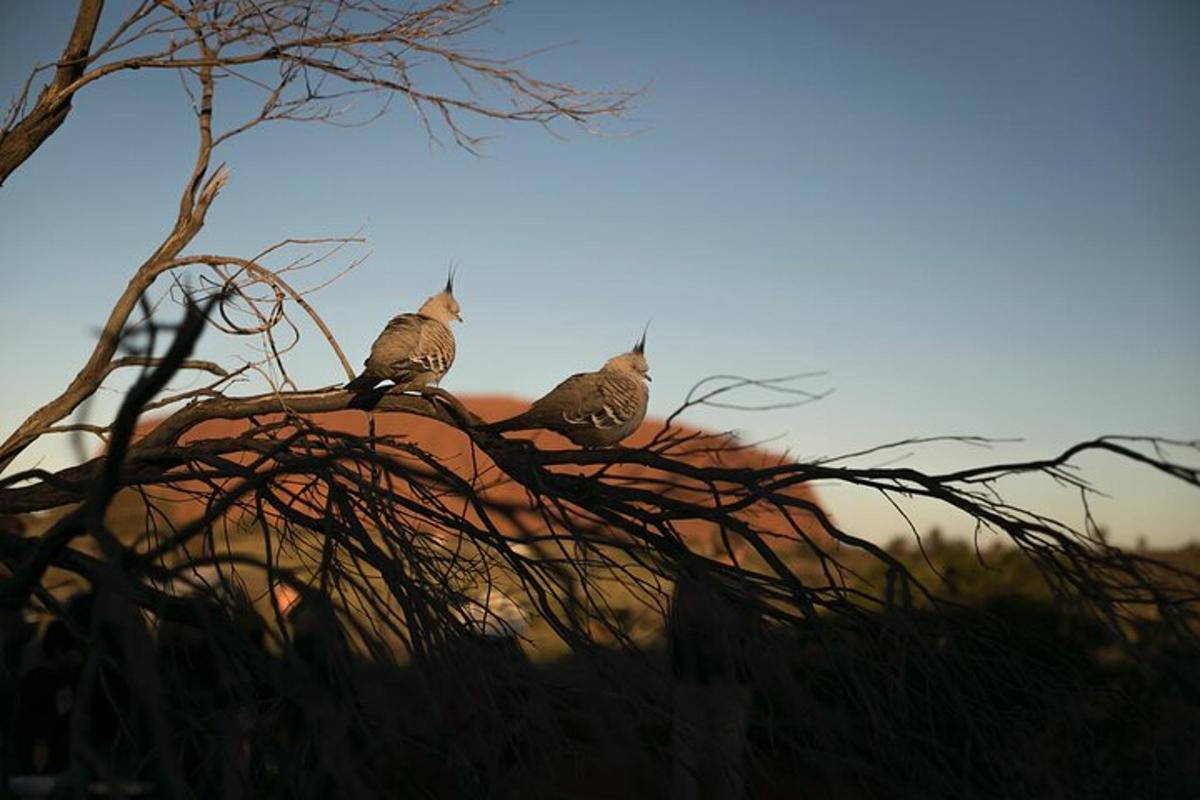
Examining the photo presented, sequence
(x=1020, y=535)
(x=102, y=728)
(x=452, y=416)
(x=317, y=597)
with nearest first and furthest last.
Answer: (x=317, y=597)
(x=1020, y=535)
(x=452, y=416)
(x=102, y=728)

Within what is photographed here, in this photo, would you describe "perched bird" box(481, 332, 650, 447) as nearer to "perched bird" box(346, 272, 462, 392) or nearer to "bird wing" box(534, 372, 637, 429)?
"bird wing" box(534, 372, 637, 429)

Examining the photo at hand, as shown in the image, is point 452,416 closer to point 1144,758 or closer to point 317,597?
point 317,597

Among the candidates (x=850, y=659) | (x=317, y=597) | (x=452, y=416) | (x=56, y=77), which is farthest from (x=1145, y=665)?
(x=56, y=77)

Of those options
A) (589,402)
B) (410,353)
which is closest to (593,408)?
(589,402)

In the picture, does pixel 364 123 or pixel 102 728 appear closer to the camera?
pixel 102 728

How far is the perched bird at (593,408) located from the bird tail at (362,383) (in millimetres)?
819

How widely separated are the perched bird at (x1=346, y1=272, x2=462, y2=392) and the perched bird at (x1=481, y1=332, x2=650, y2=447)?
715 millimetres

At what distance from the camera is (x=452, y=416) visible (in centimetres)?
575

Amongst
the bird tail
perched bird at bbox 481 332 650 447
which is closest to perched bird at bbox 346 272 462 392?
the bird tail

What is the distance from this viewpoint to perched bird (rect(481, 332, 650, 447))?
6672 mm

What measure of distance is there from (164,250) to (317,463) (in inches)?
166

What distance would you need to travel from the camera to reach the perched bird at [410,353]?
681cm

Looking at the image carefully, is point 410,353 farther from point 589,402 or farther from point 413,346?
point 589,402

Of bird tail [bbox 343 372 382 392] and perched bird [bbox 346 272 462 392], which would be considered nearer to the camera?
bird tail [bbox 343 372 382 392]
